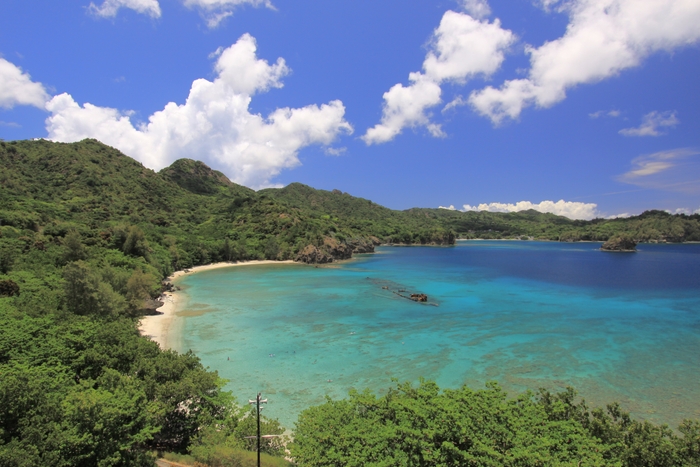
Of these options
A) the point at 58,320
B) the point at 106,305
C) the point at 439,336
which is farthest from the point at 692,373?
the point at 106,305

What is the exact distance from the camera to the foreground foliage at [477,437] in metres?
10.7

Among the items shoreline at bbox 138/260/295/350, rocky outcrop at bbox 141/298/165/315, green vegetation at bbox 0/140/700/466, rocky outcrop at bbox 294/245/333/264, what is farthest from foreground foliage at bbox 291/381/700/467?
rocky outcrop at bbox 294/245/333/264

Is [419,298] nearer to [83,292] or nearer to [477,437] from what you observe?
[477,437]

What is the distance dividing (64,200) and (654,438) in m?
112

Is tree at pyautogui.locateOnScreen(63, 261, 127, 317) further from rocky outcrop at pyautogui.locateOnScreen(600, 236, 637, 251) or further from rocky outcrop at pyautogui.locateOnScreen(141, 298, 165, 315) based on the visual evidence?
rocky outcrop at pyautogui.locateOnScreen(600, 236, 637, 251)

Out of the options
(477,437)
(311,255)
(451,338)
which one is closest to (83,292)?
(477,437)

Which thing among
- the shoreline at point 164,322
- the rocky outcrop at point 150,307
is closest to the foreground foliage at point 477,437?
the shoreline at point 164,322

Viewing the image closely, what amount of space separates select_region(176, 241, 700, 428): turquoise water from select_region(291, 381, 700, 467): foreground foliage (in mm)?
7519

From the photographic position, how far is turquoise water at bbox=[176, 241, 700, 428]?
23.0 metres

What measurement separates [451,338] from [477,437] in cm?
2285

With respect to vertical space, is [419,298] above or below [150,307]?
below

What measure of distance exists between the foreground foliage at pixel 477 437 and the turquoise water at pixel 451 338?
7519 millimetres

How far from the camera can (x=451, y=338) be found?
3325 centimetres

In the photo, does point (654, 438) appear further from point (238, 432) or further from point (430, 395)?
point (238, 432)
